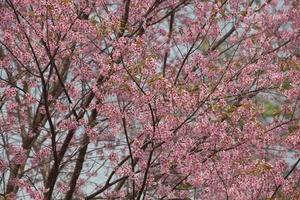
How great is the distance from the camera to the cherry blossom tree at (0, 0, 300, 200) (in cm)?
690

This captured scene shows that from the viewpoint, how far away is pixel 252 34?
955cm

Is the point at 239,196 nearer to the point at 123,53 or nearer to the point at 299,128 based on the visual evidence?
the point at 299,128

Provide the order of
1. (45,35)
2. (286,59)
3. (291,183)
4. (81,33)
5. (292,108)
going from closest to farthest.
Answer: (45,35), (81,33), (291,183), (292,108), (286,59)

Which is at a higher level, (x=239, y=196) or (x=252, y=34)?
(x=252, y=34)

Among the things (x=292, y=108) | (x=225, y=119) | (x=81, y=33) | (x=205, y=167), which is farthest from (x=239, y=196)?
(x=81, y=33)

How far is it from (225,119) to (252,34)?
2.39m

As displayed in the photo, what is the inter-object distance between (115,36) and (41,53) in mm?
939

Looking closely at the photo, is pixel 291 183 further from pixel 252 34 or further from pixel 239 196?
pixel 252 34

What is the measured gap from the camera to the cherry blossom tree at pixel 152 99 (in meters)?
6.90

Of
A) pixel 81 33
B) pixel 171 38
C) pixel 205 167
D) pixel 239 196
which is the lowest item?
pixel 239 196

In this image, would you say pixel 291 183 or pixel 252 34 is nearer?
pixel 291 183

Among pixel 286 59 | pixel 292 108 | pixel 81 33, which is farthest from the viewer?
pixel 286 59

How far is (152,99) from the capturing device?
6812mm

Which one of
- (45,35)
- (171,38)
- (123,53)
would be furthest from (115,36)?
(171,38)
